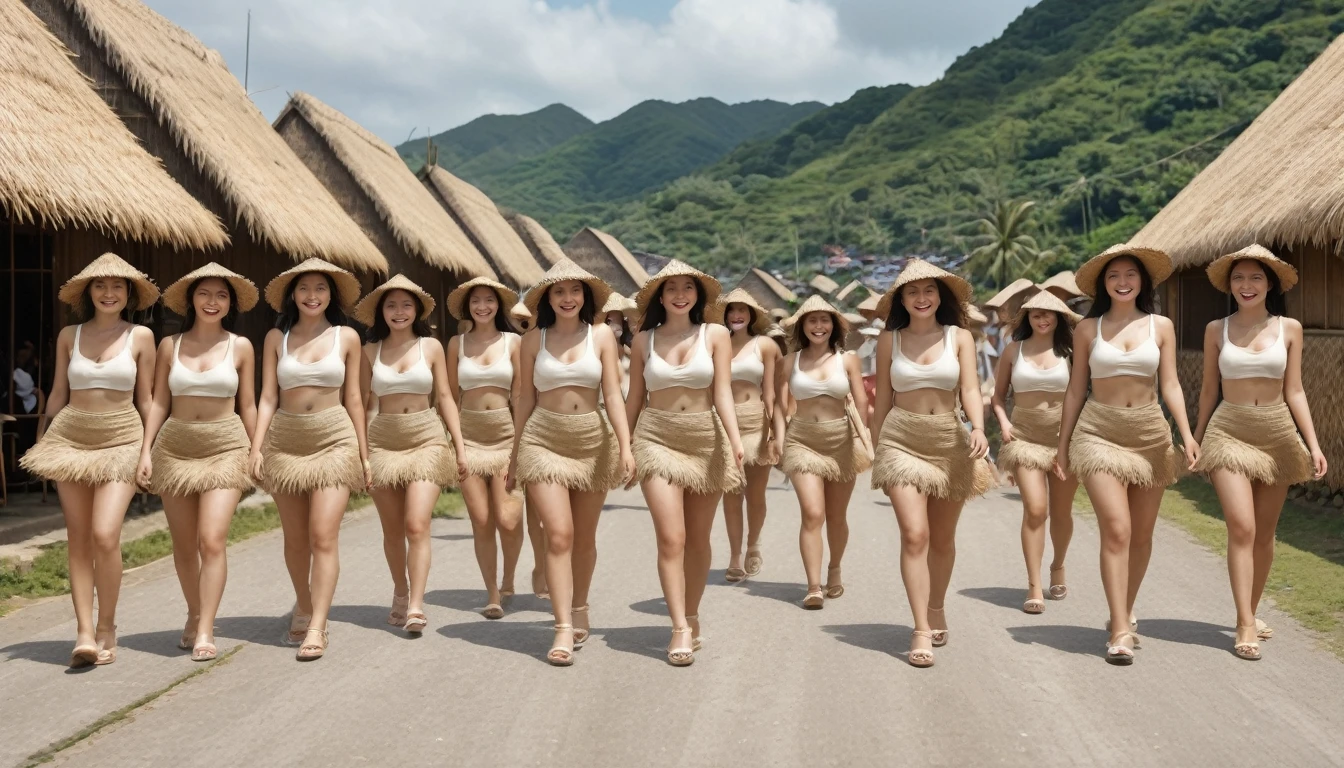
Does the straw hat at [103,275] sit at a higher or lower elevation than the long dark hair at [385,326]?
higher

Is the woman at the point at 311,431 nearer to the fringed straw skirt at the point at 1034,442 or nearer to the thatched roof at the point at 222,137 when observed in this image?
the fringed straw skirt at the point at 1034,442

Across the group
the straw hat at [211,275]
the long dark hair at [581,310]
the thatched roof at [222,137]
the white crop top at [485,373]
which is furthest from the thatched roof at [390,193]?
the long dark hair at [581,310]

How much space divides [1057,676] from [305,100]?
18.5 meters

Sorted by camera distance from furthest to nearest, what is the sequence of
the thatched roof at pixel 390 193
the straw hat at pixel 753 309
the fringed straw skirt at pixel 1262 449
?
the thatched roof at pixel 390 193 < the straw hat at pixel 753 309 < the fringed straw skirt at pixel 1262 449

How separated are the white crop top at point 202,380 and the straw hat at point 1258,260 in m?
5.03

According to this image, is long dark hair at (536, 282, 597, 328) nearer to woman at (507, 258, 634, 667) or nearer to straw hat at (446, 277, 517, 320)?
woman at (507, 258, 634, 667)

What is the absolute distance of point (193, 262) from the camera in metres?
14.3

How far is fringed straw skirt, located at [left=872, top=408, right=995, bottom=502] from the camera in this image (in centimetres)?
684

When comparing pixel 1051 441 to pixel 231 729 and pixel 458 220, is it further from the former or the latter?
pixel 458 220

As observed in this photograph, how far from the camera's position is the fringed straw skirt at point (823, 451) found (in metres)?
8.58

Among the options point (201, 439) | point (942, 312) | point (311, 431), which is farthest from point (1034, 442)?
point (201, 439)

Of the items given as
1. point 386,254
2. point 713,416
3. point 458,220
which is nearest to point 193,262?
point 386,254

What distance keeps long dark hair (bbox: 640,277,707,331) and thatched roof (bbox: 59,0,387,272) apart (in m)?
7.65

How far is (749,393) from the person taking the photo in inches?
372
